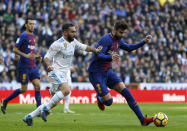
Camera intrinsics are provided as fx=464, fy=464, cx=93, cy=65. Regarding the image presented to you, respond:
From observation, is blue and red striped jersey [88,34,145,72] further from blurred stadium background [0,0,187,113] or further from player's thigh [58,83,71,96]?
blurred stadium background [0,0,187,113]

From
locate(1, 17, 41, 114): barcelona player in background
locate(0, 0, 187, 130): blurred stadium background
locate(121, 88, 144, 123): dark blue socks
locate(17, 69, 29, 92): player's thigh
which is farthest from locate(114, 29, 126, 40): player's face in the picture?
locate(0, 0, 187, 130): blurred stadium background

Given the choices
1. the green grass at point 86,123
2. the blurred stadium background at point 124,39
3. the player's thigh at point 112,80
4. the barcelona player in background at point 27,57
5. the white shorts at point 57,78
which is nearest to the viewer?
the green grass at point 86,123

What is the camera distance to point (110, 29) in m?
29.6

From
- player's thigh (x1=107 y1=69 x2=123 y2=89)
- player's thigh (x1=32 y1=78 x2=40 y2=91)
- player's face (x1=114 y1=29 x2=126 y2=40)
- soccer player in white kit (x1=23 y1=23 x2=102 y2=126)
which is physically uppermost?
player's face (x1=114 y1=29 x2=126 y2=40)

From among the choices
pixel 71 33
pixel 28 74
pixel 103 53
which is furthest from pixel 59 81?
pixel 28 74

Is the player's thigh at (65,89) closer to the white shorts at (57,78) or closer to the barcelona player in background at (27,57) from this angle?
the white shorts at (57,78)

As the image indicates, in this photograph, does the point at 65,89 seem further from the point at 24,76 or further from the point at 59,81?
the point at 24,76

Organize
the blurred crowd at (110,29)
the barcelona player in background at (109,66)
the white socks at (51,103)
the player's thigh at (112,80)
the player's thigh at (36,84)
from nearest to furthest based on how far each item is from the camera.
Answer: the white socks at (51,103) < the barcelona player in background at (109,66) < the player's thigh at (112,80) < the player's thigh at (36,84) < the blurred crowd at (110,29)

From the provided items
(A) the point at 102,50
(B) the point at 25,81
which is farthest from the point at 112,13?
(A) the point at 102,50

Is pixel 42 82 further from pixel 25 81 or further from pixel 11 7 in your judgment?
pixel 25 81

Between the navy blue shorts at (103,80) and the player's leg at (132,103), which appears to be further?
the navy blue shorts at (103,80)

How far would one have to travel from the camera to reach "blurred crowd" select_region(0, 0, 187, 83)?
87.4 feet

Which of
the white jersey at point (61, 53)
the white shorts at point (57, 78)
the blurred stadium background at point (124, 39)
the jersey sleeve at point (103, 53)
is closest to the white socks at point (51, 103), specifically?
the white shorts at point (57, 78)

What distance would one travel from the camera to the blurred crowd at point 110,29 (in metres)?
26.6
